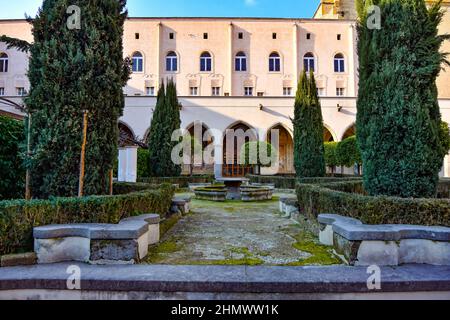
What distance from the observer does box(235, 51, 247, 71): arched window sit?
91.3ft

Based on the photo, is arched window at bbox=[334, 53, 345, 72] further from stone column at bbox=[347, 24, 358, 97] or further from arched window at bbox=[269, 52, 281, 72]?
arched window at bbox=[269, 52, 281, 72]

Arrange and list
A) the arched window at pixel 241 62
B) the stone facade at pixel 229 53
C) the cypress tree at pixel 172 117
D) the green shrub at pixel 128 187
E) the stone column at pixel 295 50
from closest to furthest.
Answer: the green shrub at pixel 128 187, the cypress tree at pixel 172 117, the stone facade at pixel 229 53, the stone column at pixel 295 50, the arched window at pixel 241 62

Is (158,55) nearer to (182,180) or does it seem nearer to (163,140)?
(163,140)

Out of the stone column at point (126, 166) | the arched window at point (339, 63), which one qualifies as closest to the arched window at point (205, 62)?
the arched window at point (339, 63)

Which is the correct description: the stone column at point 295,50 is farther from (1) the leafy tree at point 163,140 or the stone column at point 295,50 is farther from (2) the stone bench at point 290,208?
(2) the stone bench at point 290,208

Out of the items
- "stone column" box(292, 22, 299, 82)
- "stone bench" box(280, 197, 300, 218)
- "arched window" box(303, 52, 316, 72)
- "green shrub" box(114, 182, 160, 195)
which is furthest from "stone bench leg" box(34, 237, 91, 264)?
"arched window" box(303, 52, 316, 72)

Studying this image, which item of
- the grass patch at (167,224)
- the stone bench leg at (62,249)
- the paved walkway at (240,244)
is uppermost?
the stone bench leg at (62,249)

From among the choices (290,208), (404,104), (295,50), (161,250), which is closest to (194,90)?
(295,50)

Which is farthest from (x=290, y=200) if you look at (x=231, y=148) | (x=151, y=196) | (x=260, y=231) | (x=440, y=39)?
(x=231, y=148)

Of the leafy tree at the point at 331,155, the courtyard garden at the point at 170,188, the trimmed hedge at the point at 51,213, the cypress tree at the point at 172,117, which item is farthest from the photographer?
the leafy tree at the point at 331,155

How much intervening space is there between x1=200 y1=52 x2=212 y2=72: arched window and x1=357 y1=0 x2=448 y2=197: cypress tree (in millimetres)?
24027

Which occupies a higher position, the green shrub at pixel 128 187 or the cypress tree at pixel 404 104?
the cypress tree at pixel 404 104

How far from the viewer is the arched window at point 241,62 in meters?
27.8

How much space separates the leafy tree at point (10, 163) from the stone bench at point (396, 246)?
477 cm
